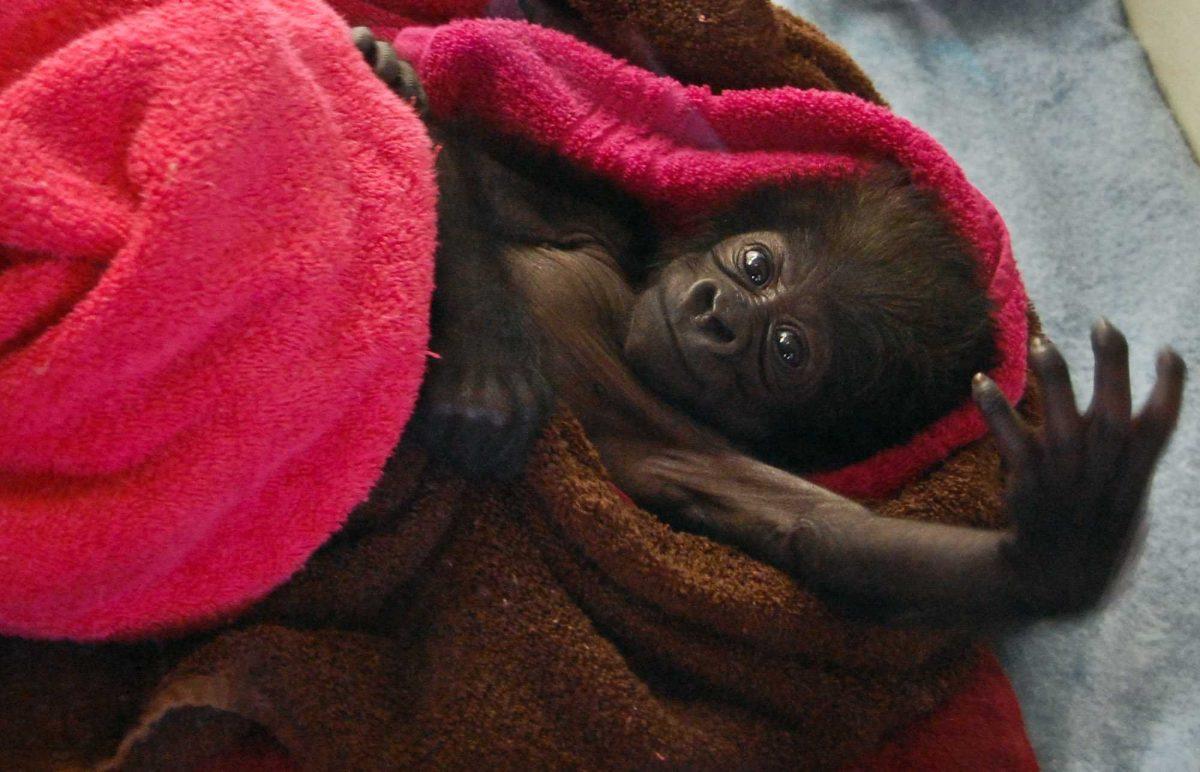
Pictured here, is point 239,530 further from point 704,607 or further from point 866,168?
point 866,168

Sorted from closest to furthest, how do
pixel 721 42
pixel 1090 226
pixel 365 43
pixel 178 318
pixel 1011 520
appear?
pixel 178 318, pixel 1011 520, pixel 365 43, pixel 721 42, pixel 1090 226

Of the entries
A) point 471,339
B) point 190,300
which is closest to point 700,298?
point 471,339

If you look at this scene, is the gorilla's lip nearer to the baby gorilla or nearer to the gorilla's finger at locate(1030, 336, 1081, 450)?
the baby gorilla

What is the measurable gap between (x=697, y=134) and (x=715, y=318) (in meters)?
0.33

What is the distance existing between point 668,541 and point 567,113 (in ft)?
1.81

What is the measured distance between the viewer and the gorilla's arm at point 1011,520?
835mm

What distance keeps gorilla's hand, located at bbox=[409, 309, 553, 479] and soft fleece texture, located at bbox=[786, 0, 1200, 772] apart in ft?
2.19

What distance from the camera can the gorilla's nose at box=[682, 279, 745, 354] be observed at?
1.11 metres

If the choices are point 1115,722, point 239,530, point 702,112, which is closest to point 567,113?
point 702,112

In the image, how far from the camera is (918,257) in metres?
1.15

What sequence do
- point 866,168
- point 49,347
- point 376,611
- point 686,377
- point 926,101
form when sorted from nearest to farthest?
point 49,347, point 376,611, point 686,377, point 866,168, point 926,101

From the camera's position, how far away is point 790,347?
1.13 metres

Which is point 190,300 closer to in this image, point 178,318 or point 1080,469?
point 178,318

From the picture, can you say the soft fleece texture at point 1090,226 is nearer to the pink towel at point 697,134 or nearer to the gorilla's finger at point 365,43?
the pink towel at point 697,134
